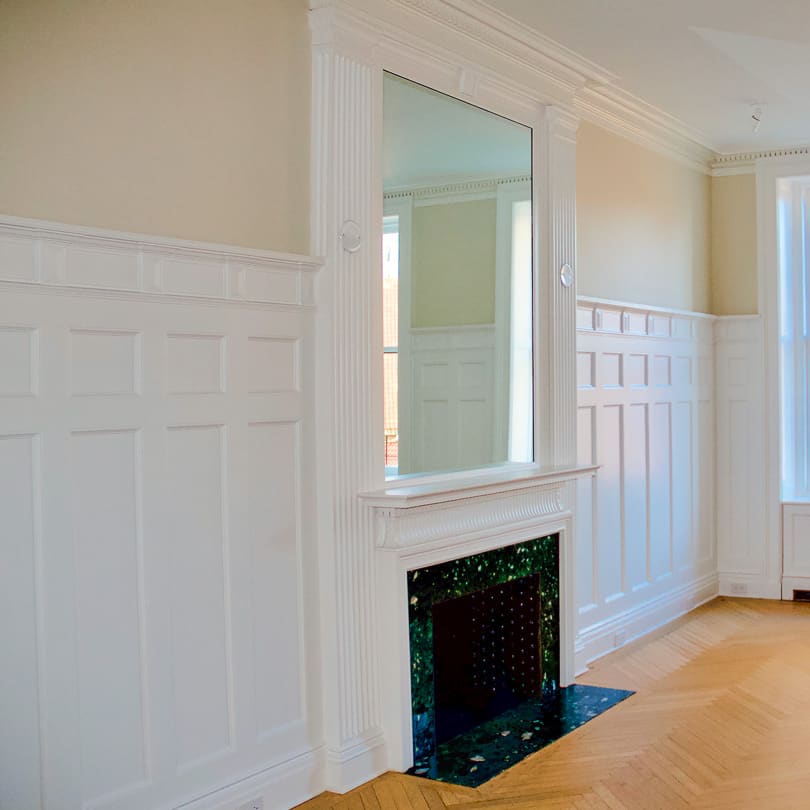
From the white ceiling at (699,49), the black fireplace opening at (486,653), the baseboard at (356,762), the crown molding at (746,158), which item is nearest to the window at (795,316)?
the crown molding at (746,158)

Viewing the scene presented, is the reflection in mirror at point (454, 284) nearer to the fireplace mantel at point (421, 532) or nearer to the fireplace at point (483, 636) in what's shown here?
the fireplace mantel at point (421, 532)

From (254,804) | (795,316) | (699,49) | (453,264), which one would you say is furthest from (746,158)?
(254,804)

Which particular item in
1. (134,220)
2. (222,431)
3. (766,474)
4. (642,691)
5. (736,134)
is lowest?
(642,691)

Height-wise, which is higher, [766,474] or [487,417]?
[487,417]

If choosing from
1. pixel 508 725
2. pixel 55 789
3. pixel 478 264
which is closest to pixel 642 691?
Result: pixel 508 725

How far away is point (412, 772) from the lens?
3781 mm

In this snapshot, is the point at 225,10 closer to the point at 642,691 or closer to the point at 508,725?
the point at 508,725

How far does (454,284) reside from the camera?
13.8 ft

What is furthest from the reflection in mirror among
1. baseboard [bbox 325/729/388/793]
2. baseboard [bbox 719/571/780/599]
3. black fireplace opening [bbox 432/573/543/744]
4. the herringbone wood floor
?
baseboard [bbox 719/571/780/599]

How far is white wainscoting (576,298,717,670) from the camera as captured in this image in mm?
5422

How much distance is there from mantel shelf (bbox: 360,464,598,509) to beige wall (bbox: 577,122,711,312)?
3.75 ft

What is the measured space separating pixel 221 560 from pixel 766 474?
4.76 meters

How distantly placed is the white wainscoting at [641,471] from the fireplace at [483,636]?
1.69 feet

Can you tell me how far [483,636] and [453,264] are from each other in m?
1.68
